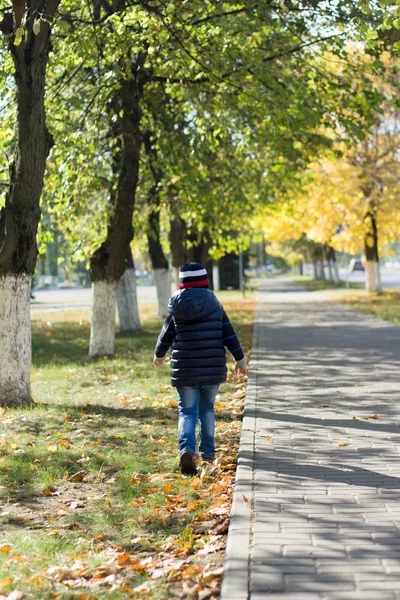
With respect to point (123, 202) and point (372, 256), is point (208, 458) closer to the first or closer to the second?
point (123, 202)

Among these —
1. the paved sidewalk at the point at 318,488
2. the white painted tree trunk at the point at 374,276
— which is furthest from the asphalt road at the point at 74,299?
the paved sidewalk at the point at 318,488

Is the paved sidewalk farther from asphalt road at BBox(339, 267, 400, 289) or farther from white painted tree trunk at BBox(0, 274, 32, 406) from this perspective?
asphalt road at BBox(339, 267, 400, 289)

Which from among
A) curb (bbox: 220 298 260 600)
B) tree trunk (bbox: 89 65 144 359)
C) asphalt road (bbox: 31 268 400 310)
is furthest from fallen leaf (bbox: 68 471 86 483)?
asphalt road (bbox: 31 268 400 310)

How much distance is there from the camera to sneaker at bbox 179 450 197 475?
22.8 feet

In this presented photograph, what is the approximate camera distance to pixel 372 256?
3762cm

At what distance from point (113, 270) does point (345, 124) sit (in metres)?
4.69

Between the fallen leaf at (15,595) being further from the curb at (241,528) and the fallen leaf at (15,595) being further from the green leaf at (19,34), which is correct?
the green leaf at (19,34)

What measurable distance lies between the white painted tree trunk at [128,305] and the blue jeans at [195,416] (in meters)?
13.9

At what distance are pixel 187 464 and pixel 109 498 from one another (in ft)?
2.61

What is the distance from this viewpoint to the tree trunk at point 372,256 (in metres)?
35.9

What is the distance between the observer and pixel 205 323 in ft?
23.5

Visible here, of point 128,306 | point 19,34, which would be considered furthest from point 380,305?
point 19,34

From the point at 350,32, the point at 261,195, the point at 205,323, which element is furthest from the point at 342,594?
the point at 261,195

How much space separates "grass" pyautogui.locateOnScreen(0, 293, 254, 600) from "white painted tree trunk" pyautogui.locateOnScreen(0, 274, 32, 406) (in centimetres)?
28
